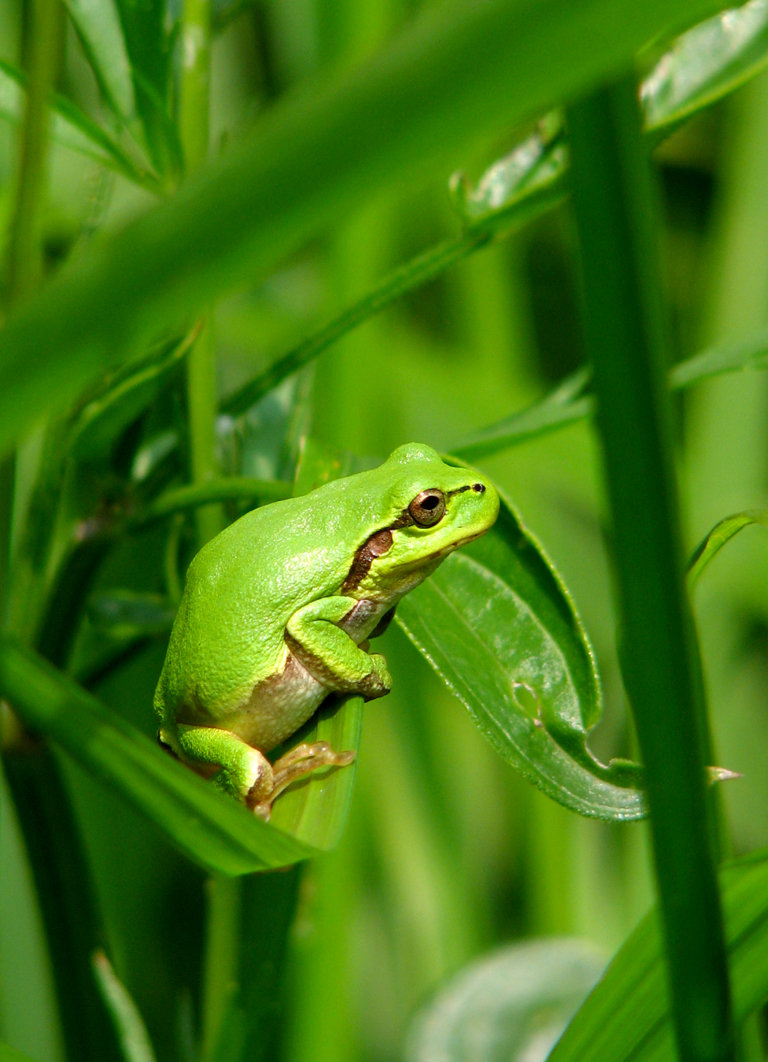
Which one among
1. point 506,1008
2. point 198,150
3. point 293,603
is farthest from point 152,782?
point 506,1008

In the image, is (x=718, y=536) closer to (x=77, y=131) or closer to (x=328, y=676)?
(x=328, y=676)

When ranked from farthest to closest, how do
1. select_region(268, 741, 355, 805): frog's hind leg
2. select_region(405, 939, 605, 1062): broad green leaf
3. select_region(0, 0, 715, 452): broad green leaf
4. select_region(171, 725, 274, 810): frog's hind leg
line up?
select_region(405, 939, 605, 1062): broad green leaf, select_region(171, 725, 274, 810): frog's hind leg, select_region(268, 741, 355, 805): frog's hind leg, select_region(0, 0, 715, 452): broad green leaf

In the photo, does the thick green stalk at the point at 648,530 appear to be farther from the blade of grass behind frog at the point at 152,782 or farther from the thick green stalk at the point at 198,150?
the thick green stalk at the point at 198,150

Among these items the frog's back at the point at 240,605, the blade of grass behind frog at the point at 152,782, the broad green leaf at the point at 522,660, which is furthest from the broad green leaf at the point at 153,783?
the frog's back at the point at 240,605

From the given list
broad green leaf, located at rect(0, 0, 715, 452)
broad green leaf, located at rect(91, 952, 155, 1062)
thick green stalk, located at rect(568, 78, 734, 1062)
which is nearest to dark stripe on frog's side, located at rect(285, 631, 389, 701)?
broad green leaf, located at rect(91, 952, 155, 1062)

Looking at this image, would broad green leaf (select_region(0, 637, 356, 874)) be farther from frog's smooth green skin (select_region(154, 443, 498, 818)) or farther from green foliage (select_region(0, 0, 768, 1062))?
frog's smooth green skin (select_region(154, 443, 498, 818))

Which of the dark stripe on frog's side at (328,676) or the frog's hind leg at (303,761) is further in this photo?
the dark stripe on frog's side at (328,676)

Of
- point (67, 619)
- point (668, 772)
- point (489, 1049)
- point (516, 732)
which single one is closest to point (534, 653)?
point (516, 732)
